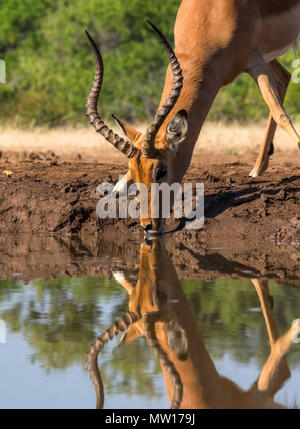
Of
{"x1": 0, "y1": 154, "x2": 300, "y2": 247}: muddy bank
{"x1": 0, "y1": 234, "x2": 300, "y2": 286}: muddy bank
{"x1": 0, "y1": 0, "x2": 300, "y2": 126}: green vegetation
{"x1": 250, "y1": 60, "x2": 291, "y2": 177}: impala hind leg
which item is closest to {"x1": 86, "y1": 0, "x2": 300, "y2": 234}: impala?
{"x1": 0, "y1": 234, "x2": 300, "y2": 286}: muddy bank

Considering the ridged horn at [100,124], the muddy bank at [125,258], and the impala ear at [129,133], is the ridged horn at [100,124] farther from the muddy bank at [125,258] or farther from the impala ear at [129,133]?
the muddy bank at [125,258]

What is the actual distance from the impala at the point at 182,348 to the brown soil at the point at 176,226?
0.74 metres

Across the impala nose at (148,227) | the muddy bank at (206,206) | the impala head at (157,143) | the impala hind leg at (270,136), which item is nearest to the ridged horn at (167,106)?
the impala head at (157,143)

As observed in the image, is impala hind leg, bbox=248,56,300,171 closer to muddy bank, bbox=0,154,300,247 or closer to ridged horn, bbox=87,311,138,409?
muddy bank, bbox=0,154,300,247

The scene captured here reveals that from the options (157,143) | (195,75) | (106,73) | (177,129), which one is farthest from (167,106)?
(106,73)

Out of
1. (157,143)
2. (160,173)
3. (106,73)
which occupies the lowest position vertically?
(160,173)

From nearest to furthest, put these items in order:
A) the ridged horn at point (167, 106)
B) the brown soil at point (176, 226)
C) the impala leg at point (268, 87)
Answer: the brown soil at point (176, 226) → the ridged horn at point (167, 106) → the impala leg at point (268, 87)

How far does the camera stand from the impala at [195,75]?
332 inches

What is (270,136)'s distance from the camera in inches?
425

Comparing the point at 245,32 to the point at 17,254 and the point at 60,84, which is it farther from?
the point at 60,84

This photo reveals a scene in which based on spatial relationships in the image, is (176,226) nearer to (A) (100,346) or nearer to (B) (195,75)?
(B) (195,75)

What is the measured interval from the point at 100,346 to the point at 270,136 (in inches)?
249

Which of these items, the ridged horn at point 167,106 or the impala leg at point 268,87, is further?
the impala leg at point 268,87

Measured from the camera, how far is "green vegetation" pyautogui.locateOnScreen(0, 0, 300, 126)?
23.9 meters
